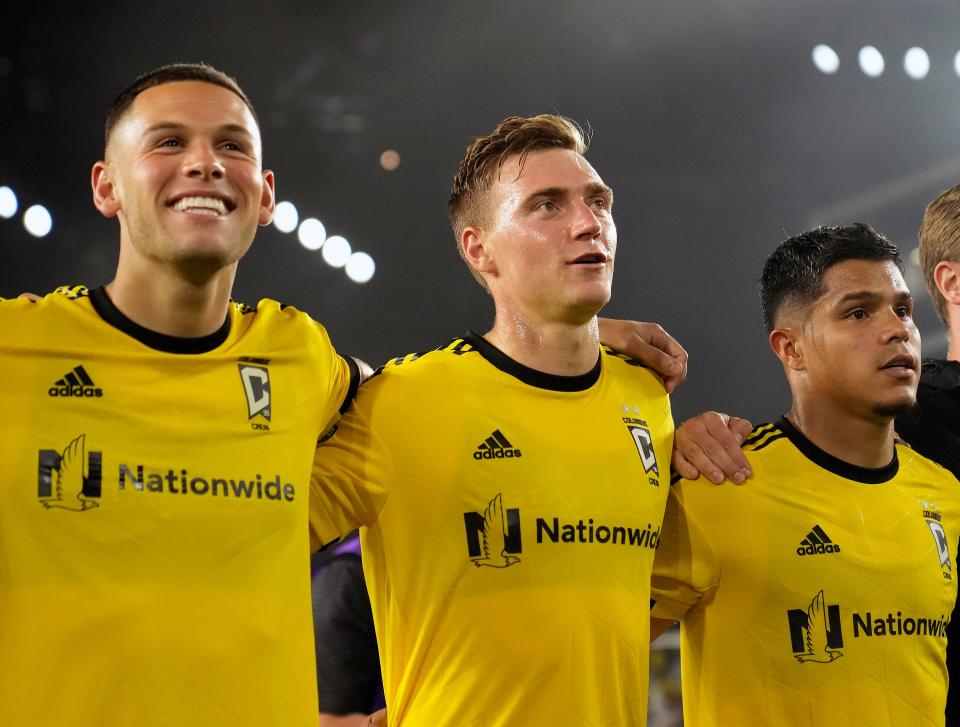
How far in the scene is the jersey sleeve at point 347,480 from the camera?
7.77 feet

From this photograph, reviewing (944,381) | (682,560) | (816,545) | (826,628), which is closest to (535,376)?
(682,560)

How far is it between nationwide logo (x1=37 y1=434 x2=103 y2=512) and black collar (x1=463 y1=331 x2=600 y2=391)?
0.99 meters

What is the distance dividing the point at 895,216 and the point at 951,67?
100 cm

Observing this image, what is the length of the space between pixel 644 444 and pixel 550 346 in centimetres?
32

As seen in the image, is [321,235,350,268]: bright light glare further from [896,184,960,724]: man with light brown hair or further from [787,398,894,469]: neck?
[787,398,894,469]: neck

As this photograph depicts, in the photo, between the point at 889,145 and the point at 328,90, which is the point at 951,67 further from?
the point at 328,90

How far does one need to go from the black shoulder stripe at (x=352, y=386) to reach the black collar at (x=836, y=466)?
118cm

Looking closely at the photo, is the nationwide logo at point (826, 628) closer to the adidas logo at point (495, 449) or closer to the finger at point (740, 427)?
the finger at point (740, 427)

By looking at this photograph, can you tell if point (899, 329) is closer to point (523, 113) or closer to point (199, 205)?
point (199, 205)

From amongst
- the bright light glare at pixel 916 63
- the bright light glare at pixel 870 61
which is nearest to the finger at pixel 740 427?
the bright light glare at pixel 870 61

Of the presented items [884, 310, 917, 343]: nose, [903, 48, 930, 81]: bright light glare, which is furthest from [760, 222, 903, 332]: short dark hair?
[903, 48, 930, 81]: bright light glare

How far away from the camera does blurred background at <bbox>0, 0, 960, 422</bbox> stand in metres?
5.44

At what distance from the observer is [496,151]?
9.23 ft

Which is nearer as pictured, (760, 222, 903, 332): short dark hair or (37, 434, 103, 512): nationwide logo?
(37, 434, 103, 512): nationwide logo
